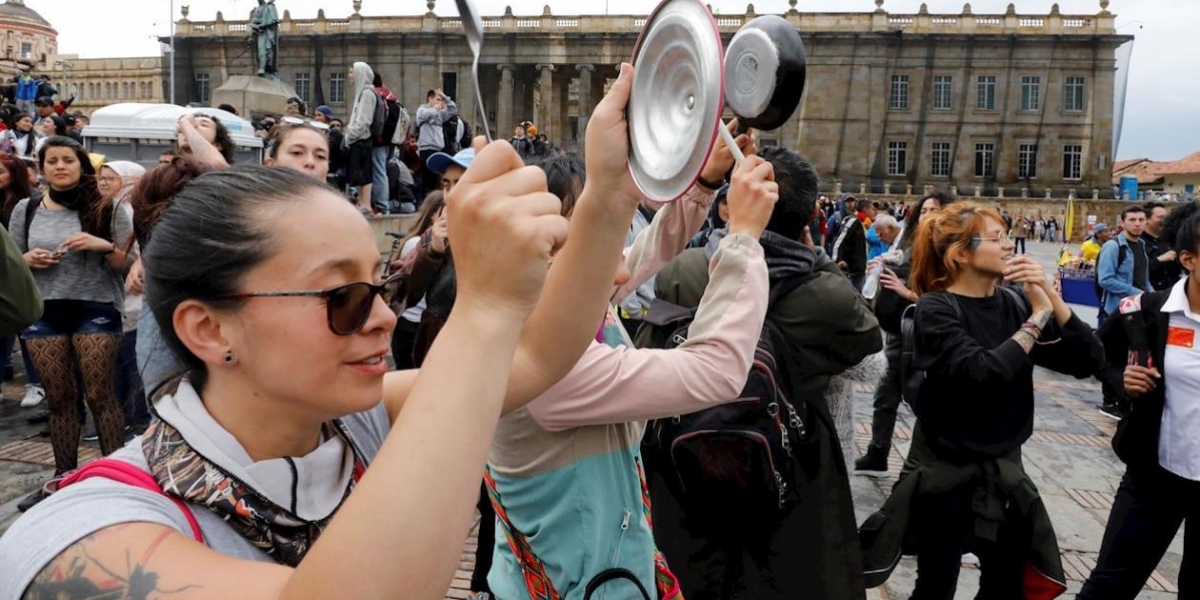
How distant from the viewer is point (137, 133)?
34.0ft

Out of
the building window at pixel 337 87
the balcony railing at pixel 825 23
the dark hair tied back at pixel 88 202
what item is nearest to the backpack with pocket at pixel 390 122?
the dark hair tied back at pixel 88 202

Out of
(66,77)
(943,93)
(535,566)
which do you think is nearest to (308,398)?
(535,566)

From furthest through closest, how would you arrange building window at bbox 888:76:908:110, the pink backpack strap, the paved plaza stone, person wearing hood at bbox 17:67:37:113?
building window at bbox 888:76:908:110
person wearing hood at bbox 17:67:37:113
the paved plaza stone
the pink backpack strap

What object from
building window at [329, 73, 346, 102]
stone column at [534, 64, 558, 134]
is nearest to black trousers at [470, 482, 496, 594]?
stone column at [534, 64, 558, 134]

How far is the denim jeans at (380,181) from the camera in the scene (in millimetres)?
11305

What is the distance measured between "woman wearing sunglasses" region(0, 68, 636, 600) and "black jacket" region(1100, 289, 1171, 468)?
268 cm

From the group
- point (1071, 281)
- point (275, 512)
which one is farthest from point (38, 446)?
point (1071, 281)

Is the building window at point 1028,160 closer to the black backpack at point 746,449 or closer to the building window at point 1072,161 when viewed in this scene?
the building window at point 1072,161

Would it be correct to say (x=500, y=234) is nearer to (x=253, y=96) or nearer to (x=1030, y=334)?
A: (x=1030, y=334)

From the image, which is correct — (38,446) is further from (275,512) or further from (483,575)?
(275,512)

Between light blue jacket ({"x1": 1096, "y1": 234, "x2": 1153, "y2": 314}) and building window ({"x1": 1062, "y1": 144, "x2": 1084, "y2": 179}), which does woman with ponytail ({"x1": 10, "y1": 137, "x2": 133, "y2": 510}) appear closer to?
light blue jacket ({"x1": 1096, "y1": 234, "x2": 1153, "y2": 314})

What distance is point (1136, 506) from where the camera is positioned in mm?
3160

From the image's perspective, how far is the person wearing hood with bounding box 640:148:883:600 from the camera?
2359 millimetres

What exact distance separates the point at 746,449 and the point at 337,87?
5617cm
